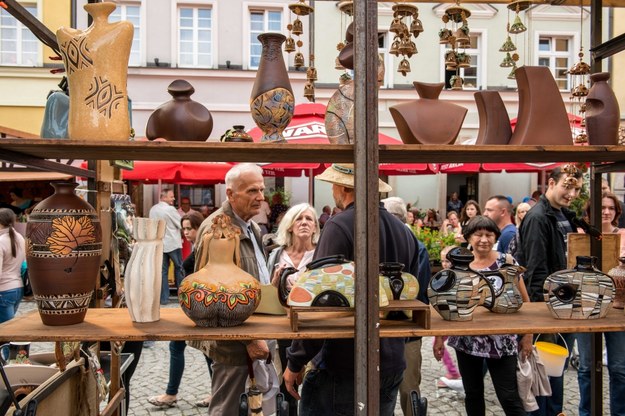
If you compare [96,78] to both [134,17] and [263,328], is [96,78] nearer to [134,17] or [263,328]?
[263,328]

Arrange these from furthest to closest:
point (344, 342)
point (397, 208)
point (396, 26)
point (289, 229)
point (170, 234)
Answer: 1. point (170, 234)
2. point (397, 208)
3. point (289, 229)
4. point (396, 26)
5. point (344, 342)

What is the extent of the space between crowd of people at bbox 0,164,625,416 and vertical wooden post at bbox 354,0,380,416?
30cm

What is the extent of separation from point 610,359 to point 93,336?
9.64ft

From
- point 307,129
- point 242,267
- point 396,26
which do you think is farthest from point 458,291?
point 307,129

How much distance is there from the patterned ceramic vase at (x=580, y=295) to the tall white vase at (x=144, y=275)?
1383mm

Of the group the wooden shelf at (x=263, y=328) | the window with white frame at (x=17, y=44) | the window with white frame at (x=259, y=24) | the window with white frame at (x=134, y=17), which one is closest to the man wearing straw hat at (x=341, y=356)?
the wooden shelf at (x=263, y=328)

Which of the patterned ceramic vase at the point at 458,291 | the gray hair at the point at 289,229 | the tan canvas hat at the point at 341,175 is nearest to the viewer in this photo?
the patterned ceramic vase at the point at 458,291

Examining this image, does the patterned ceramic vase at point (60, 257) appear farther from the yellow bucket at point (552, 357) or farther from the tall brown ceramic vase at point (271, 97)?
the yellow bucket at point (552, 357)

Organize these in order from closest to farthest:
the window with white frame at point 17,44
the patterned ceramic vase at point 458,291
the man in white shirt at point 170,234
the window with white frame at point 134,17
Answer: the patterned ceramic vase at point 458,291 → the man in white shirt at point 170,234 → the window with white frame at point 17,44 → the window with white frame at point 134,17

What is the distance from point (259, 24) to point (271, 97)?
10.7 m

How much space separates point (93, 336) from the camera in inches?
65.5

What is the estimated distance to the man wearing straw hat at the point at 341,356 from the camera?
7.09ft

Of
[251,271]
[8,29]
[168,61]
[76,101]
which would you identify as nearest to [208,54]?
[168,61]

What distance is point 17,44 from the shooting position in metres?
10.8
